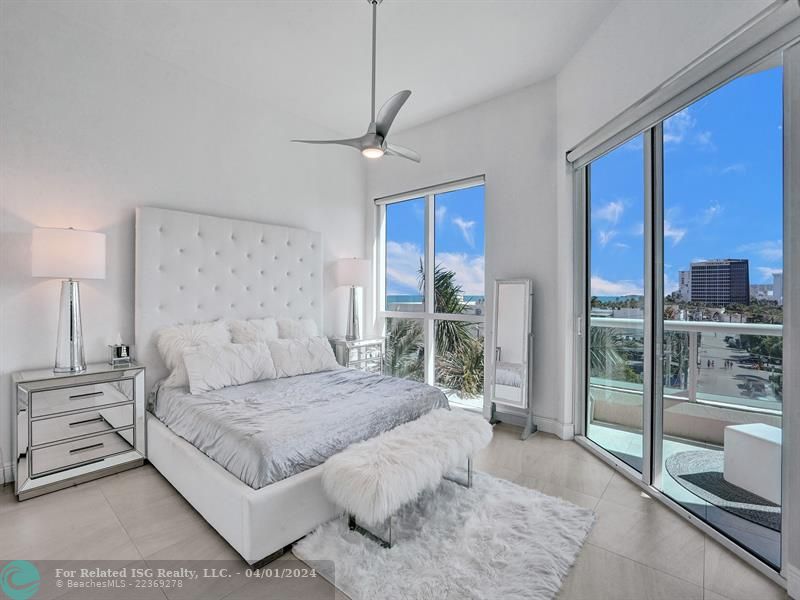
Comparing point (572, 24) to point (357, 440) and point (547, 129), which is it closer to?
point (547, 129)

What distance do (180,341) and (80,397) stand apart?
2.14 ft

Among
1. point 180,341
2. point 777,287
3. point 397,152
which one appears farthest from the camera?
point 180,341

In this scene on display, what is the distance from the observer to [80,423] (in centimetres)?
247

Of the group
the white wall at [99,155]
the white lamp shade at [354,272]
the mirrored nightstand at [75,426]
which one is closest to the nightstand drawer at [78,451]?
the mirrored nightstand at [75,426]

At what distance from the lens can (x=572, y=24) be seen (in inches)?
105

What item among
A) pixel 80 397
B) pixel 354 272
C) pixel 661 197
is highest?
pixel 661 197

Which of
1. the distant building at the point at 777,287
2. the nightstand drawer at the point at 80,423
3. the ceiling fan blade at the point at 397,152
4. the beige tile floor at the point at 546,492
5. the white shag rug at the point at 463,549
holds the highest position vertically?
the ceiling fan blade at the point at 397,152

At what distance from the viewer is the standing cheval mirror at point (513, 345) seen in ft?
11.1

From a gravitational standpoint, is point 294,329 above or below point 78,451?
above

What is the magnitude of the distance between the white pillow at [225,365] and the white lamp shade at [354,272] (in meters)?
1.40

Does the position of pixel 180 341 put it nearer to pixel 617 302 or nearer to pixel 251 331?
pixel 251 331

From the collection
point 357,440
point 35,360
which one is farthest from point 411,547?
point 35,360

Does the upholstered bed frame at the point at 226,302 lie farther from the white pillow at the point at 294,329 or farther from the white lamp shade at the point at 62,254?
the white lamp shade at the point at 62,254

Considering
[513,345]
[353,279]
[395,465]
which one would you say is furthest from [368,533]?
[353,279]
